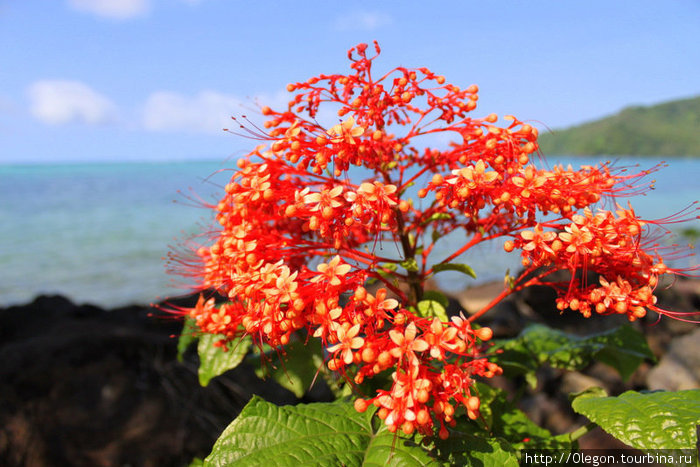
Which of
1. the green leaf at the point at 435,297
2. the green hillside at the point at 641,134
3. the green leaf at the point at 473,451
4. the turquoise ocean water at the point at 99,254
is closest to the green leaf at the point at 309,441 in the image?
the green leaf at the point at 473,451

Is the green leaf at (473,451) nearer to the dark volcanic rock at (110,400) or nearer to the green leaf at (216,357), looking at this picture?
the green leaf at (216,357)

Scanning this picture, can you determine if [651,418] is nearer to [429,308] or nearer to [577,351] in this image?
[429,308]

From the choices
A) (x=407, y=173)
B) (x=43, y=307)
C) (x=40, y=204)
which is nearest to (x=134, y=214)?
(x=40, y=204)

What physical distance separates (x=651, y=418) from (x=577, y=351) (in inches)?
36.5

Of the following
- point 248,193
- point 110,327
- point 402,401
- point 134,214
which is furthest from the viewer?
point 134,214

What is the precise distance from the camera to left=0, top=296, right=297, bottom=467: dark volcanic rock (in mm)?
3732

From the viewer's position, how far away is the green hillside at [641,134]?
10206 cm

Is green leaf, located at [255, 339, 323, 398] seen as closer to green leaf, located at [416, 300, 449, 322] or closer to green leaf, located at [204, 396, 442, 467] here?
green leaf, located at [204, 396, 442, 467]

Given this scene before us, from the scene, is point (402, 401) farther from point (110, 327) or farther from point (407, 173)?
point (110, 327)

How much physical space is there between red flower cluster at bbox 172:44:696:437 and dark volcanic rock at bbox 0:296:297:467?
2.22 metres

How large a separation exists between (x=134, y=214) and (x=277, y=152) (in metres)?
30.4

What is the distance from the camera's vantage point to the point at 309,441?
4.91 feet

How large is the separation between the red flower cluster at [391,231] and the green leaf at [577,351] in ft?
2.37

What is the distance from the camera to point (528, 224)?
1.73 meters
